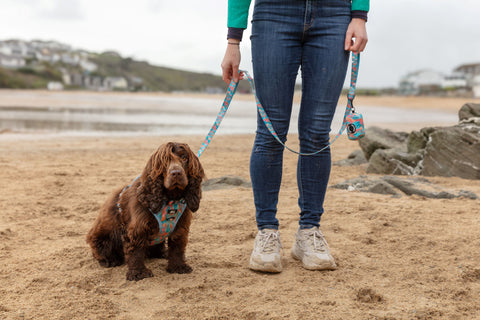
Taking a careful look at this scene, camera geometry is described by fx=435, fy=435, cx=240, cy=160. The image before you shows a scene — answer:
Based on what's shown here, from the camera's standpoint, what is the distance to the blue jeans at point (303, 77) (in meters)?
2.68

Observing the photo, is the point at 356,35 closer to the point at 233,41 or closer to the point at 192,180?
the point at 233,41

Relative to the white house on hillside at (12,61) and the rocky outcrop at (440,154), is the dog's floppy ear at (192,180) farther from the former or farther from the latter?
the white house on hillside at (12,61)

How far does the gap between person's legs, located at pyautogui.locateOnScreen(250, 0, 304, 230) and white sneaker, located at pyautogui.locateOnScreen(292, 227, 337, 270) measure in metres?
0.24

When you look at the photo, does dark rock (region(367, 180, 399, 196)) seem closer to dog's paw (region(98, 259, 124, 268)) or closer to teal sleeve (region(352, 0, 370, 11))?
teal sleeve (region(352, 0, 370, 11))

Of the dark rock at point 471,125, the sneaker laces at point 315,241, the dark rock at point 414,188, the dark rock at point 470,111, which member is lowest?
the dark rock at point 414,188

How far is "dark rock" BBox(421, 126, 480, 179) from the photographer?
19.4 feet

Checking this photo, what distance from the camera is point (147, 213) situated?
267 cm

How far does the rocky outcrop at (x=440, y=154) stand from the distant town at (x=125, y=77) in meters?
51.5

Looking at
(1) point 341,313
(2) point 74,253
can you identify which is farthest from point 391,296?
(2) point 74,253

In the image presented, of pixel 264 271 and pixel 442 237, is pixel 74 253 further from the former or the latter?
pixel 442 237

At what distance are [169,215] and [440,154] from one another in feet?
15.8

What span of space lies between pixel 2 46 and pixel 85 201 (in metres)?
150

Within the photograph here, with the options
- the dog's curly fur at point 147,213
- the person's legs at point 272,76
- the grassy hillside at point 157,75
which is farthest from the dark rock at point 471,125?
the grassy hillside at point 157,75

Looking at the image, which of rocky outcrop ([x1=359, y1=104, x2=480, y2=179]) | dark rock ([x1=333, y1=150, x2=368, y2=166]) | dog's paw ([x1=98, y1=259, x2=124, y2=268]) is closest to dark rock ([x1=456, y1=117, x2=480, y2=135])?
rocky outcrop ([x1=359, y1=104, x2=480, y2=179])
